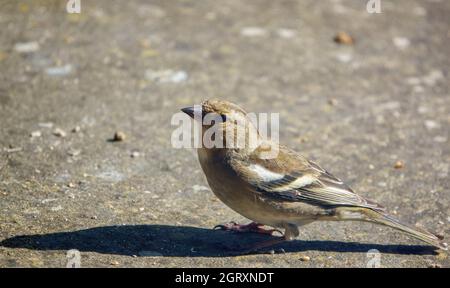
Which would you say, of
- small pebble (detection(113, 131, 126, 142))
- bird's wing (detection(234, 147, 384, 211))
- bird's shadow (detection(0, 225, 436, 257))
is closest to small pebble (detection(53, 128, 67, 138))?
small pebble (detection(113, 131, 126, 142))

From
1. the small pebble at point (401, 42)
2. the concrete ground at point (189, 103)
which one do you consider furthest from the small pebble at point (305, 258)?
the small pebble at point (401, 42)

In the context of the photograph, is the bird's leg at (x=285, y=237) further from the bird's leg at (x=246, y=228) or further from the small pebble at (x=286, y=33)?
the small pebble at (x=286, y=33)

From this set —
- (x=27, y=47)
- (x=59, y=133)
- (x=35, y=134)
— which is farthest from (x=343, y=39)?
(x=35, y=134)

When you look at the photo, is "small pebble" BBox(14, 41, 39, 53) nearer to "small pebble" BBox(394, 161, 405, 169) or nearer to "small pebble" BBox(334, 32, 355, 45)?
"small pebble" BBox(334, 32, 355, 45)

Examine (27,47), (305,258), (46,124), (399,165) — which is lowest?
(305,258)

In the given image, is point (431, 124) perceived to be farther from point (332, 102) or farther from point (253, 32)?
point (253, 32)

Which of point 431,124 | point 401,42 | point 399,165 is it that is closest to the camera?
point 399,165
